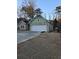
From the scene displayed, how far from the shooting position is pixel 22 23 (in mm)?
2332

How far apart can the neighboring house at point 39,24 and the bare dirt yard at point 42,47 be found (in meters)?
0.09

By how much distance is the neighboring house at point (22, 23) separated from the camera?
2.31 m

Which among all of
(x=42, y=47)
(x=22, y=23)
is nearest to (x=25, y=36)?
(x=22, y=23)

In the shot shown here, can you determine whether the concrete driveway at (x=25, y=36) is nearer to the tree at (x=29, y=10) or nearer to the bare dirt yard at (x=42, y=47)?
the bare dirt yard at (x=42, y=47)

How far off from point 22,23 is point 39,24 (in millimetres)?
260

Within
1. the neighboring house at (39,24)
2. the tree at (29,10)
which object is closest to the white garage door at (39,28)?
the neighboring house at (39,24)

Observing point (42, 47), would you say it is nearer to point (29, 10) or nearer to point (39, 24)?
point (39, 24)

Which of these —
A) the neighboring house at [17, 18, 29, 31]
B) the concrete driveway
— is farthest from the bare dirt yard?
the neighboring house at [17, 18, 29, 31]

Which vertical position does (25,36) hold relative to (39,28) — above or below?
below

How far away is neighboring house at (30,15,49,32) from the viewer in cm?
230
